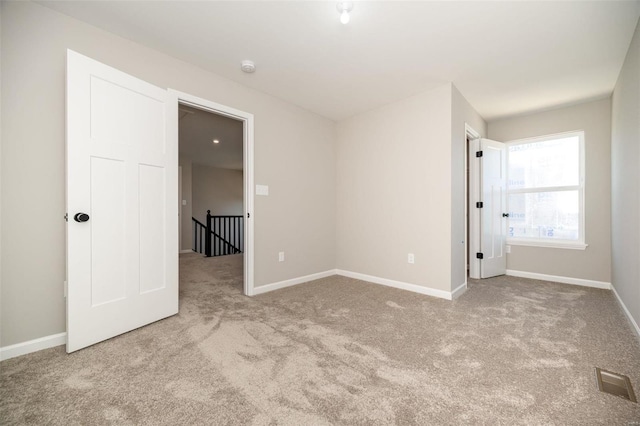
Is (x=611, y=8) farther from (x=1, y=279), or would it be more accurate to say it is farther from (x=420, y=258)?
(x=1, y=279)

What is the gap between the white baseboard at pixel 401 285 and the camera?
118 inches

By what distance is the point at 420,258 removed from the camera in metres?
3.22

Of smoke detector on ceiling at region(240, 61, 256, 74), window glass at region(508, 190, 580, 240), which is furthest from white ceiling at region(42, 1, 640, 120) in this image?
window glass at region(508, 190, 580, 240)

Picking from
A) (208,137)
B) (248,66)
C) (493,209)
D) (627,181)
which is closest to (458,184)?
(493,209)

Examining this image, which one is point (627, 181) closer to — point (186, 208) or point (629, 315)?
point (629, 315)

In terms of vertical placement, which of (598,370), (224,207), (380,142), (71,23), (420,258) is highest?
(71,23)

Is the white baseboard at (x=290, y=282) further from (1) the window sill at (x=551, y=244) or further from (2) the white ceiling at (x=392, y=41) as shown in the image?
(1) the window sill at (x=551, y=244)

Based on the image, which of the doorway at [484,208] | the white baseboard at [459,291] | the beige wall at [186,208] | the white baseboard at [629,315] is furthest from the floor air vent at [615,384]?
the beige wall at [186,208]

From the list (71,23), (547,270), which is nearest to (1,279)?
(71,23)

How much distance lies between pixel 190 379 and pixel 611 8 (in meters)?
3.64

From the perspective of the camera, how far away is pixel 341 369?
161 cm

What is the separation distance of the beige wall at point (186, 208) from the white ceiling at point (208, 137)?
0.26m

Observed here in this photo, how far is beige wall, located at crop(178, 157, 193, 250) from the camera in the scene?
7133 millimetres

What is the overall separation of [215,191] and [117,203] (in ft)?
21.8
